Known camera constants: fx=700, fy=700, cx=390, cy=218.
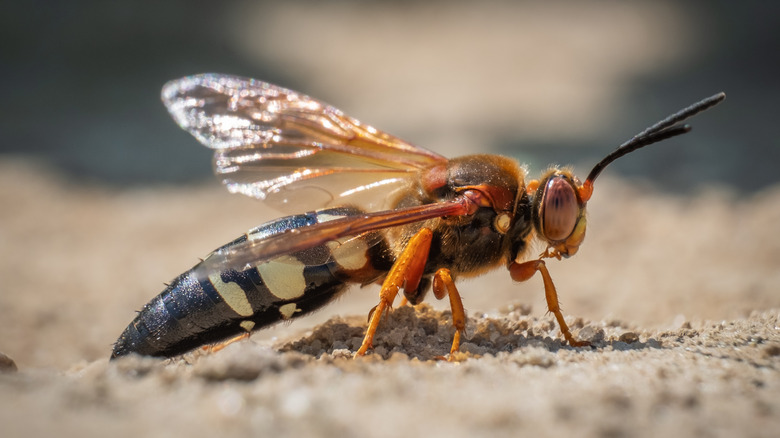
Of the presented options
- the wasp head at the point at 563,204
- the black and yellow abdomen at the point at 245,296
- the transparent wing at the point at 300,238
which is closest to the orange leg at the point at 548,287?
the wasp head at the point at 563,204

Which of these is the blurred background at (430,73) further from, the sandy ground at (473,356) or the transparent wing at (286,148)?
the transparent wing at (286,148)

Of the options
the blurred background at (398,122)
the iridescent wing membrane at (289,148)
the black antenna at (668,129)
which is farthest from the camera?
the blurred background at (398,122)

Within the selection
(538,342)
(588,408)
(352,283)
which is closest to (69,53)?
(352,283)

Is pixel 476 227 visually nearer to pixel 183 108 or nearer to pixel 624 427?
pixel 624 427

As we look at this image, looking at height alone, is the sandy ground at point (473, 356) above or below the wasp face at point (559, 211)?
below

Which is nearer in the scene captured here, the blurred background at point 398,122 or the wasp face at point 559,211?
the wasp face at point 559,211

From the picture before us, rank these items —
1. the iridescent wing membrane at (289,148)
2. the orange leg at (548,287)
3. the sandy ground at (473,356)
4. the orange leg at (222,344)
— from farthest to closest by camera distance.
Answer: the iridescent wing membrane at (289,148) → the orange leg at (222,344) → the orange leg at (548,287) → the sandy ground at (473,356)

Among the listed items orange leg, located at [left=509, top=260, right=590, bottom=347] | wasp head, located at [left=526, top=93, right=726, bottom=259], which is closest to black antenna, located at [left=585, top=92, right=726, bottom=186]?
wasp head, located at [left=526, top=93, right=726, bottom=259]

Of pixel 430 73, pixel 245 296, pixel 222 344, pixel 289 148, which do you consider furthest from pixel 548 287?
pixel 430 73

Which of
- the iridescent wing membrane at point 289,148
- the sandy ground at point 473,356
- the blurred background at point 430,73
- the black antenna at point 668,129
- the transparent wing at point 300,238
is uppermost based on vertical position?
the blurred background at point 430,73
